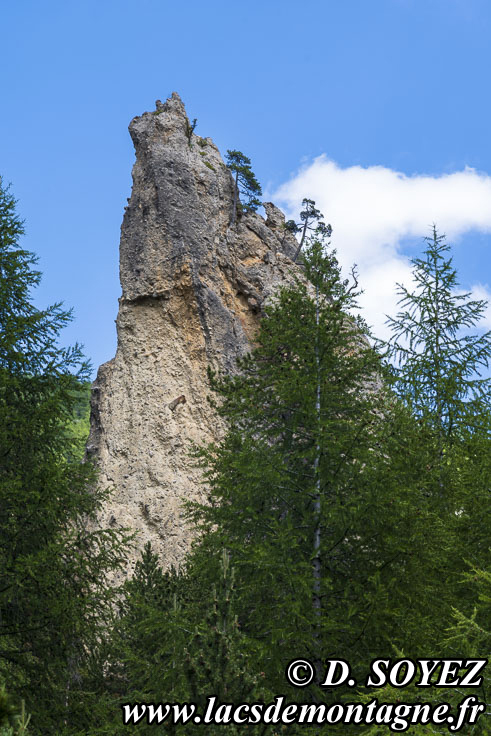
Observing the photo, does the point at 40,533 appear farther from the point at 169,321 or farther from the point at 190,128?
the point at 190,128

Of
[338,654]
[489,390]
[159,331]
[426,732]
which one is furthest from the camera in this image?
[159,331]

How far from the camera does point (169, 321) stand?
26.1 metres

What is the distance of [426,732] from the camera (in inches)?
224

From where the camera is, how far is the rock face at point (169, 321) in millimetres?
22922

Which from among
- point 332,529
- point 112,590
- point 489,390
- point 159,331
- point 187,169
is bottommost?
point 112,590

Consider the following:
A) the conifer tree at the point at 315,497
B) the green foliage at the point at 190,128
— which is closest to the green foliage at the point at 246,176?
the green foliage at the point at 190,128

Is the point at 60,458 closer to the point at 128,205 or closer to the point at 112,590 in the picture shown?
the point at 112,590

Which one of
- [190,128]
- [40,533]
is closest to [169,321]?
[190,128]

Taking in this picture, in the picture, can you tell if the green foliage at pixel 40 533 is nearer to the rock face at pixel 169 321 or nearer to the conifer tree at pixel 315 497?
the conifer tree at pixel 315 497

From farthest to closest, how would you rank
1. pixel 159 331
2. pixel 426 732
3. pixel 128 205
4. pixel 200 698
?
pixel 128 205 < pixel 159 331 < pixel 200 698 < pixel 426 732

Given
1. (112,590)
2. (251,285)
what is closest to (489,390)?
(112,590)

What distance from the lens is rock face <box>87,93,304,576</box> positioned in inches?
902

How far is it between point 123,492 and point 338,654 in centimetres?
1557

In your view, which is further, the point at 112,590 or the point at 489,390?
the point at 489,390
